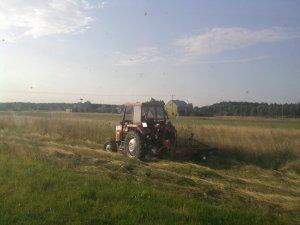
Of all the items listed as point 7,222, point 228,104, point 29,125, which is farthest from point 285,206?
point 228,104

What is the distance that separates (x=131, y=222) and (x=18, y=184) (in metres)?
3.61

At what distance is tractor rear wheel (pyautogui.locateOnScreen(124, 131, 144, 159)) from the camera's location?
15.0 metres

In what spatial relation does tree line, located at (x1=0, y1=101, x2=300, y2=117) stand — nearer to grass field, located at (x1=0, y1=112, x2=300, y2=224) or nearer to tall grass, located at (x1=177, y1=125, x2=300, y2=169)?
tall grass, located at (x1=177, y1=125, x2=300, y2=169)

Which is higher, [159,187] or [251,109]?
[251,109]

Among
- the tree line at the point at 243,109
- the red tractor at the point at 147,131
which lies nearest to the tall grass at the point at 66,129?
the red tractor at the point at 147,131

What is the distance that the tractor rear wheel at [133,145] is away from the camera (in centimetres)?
1503

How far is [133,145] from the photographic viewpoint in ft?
51.1

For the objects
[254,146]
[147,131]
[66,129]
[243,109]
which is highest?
[243,109]

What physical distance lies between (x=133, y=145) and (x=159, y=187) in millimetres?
5927

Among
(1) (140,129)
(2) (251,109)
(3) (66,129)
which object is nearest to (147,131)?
(1) (140,129)

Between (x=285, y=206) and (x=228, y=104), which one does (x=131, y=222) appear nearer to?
(x=285, y=206)

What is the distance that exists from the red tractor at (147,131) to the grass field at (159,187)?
485 mm

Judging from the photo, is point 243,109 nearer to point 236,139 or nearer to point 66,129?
point 66,129

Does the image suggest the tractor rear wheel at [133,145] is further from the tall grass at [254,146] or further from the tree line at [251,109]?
the tree line at [251,109]
